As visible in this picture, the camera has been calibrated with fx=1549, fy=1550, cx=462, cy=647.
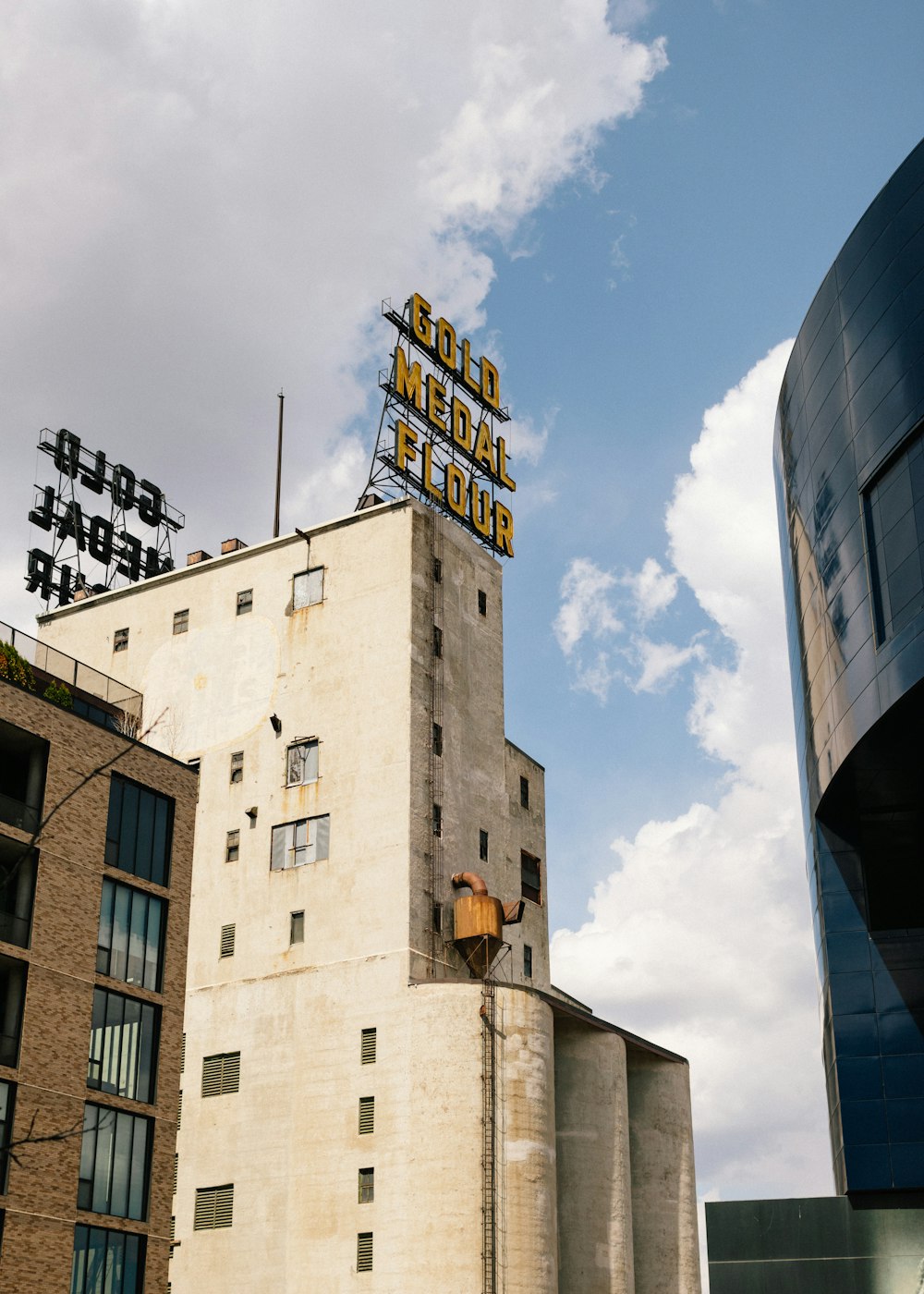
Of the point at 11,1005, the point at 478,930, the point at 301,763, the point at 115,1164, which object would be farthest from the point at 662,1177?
the point at 11,1005

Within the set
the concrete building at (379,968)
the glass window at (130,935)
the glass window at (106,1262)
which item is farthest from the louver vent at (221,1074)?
the glass window at (106,1262)

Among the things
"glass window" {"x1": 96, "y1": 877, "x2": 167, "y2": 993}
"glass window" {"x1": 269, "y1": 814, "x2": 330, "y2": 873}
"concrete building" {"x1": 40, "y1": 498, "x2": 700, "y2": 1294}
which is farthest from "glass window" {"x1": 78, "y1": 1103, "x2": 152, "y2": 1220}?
"glass window" {"x1": 269, "y1": 814, "x2": 330, "y2": 873}

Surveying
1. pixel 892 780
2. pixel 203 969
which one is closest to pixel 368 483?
pixel 203 969

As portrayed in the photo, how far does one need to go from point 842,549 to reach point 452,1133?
31418 millimetres

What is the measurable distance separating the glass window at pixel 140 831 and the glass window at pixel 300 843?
22915 millimetres

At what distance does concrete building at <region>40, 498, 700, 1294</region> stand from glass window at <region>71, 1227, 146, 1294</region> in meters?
20.5

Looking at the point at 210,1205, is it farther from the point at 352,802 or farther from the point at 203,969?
the point at 352,802

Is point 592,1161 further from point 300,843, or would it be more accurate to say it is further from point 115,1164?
point 115,1164

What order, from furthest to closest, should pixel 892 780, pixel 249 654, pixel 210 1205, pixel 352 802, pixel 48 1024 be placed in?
pixel 249 654, pixel 352 802, pixel 210 1205, pixel 892 780, pixel 48 1024

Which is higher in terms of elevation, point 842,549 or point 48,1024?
point 842,549

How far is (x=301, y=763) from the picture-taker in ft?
267

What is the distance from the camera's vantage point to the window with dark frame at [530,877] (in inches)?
3465

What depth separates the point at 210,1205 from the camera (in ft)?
240

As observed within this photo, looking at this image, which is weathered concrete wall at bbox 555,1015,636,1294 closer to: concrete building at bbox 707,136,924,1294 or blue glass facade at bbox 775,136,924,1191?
concrete building at bbox 707,136,924,1294
